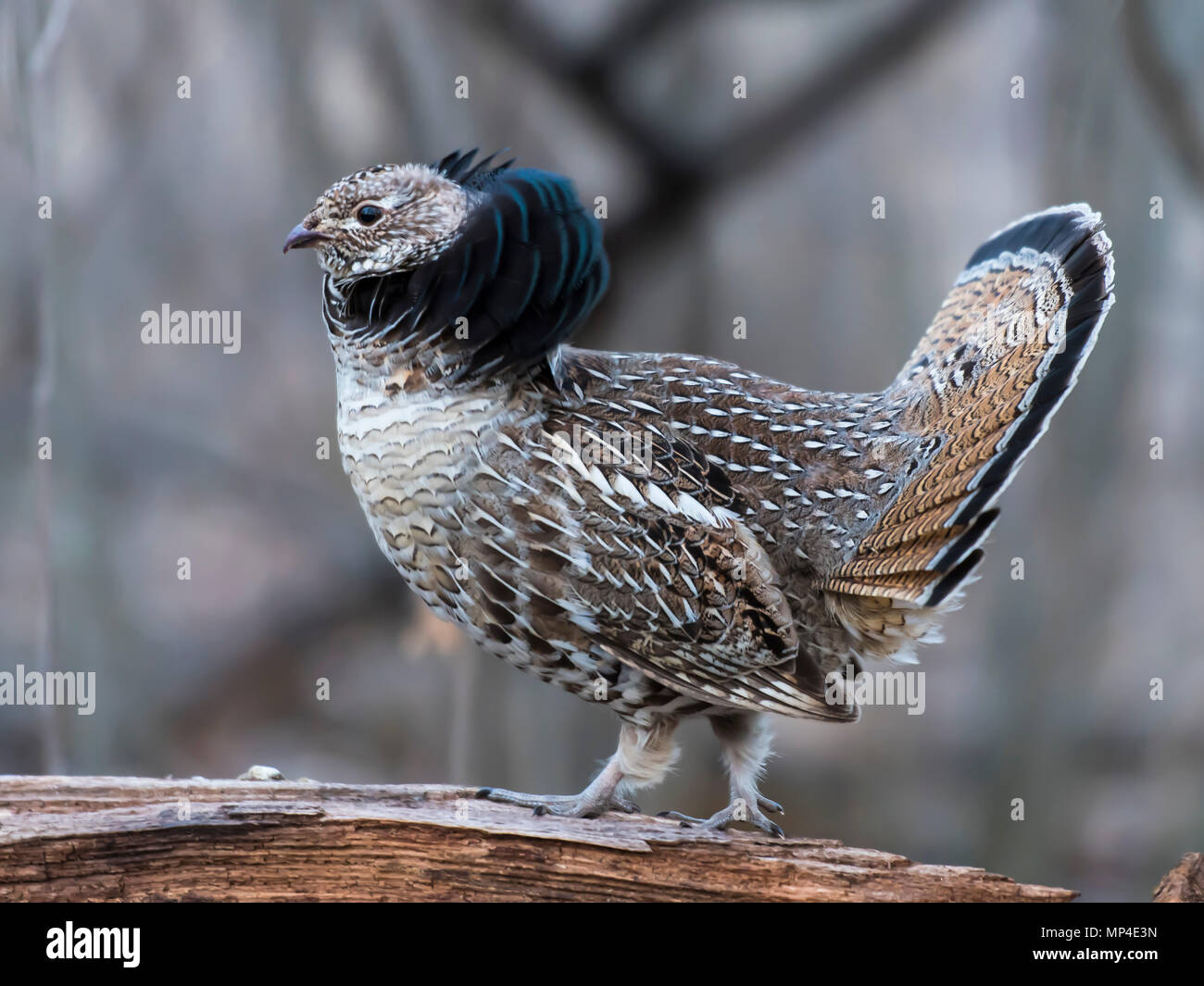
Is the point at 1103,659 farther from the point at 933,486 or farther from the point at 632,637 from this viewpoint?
the point at 632,637

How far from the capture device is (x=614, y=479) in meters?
2.17

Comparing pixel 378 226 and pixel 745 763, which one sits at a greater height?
pixel 378 226

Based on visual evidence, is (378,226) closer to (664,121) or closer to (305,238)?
(305,238)

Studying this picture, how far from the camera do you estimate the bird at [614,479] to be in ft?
6.97

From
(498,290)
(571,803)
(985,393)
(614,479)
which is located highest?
(498,290)

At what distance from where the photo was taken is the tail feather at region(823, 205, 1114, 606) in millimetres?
2031

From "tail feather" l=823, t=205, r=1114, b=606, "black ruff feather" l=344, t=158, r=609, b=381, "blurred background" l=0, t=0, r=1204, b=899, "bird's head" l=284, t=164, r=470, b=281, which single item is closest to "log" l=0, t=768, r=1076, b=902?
"tail feather" l=823, t=205, r=1114, b=606

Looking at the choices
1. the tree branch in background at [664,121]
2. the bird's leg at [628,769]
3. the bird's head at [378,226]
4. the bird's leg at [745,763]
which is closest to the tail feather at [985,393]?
the bird's leg at [745,763]

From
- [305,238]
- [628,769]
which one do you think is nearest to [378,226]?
[305,238]

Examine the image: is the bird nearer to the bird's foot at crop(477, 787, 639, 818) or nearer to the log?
the bird's foot at crop(477, 787, 639, 818)

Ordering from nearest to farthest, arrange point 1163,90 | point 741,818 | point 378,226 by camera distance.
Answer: point 378,226, point 741,818, point 1163,90

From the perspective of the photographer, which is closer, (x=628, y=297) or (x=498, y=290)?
(x=498, y=290)

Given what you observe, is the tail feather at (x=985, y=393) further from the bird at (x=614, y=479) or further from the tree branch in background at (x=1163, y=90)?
the tree branch in background at (x=1163, y=90)

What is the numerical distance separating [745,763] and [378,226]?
1428mm
